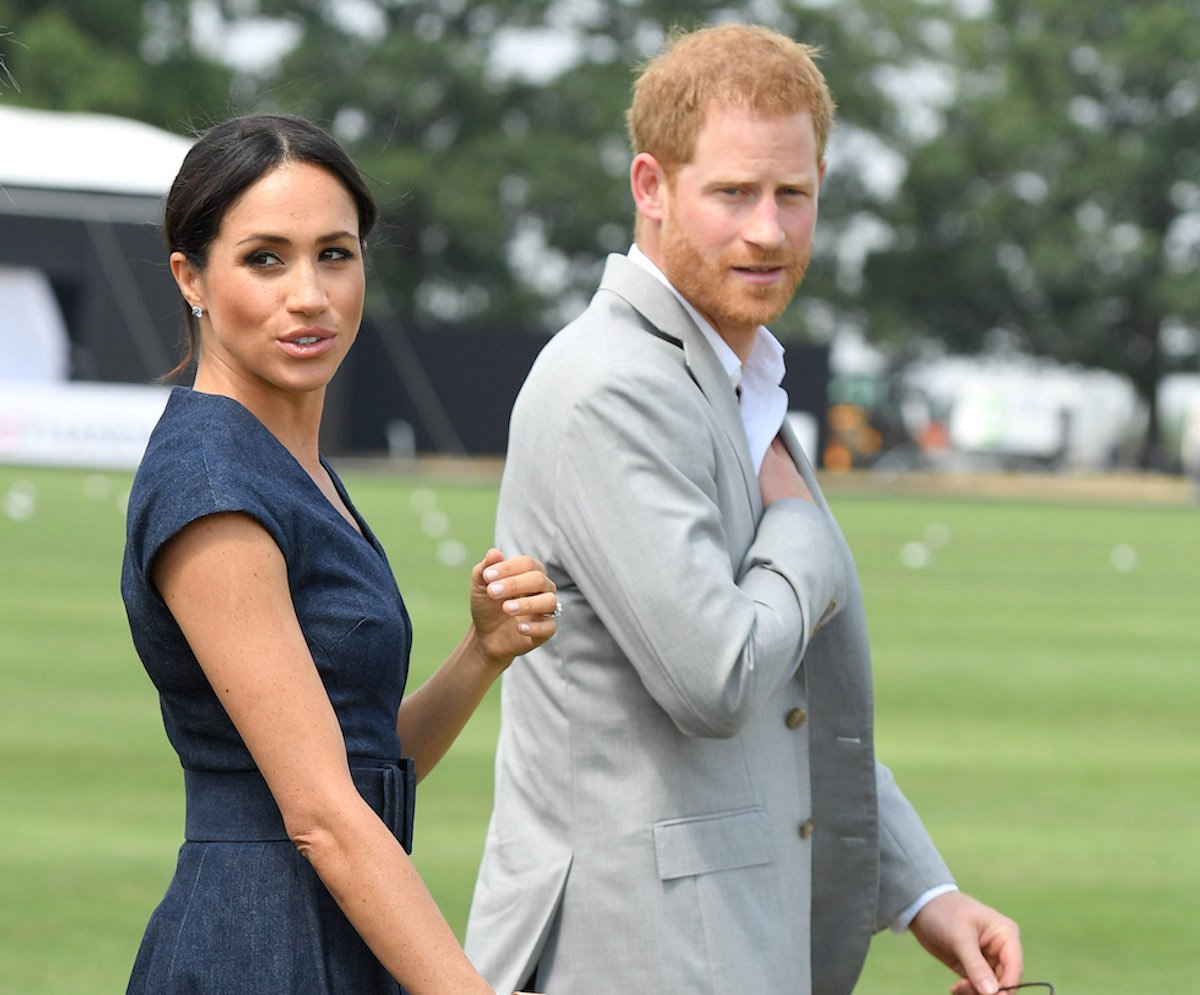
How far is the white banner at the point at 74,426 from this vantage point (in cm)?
3491

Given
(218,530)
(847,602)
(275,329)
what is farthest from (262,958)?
(847,602)

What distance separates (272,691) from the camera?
255 cm

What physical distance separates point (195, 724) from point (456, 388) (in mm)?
44318

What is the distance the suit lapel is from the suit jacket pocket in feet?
1.61

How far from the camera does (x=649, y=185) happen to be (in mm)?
3369

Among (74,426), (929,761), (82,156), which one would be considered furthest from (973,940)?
(82,156)

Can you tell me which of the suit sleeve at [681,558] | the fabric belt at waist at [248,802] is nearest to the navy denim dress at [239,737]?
the fabric belt at waist at [248,802]

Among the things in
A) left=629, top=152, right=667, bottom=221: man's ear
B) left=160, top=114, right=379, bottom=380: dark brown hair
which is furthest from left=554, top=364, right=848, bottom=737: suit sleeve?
left=160, top=114, right=379, bottom=380: dark brown hair

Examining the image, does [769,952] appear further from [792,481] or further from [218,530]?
[218,530]

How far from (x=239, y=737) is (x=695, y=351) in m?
1.02

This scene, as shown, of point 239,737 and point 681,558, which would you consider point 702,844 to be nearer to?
point 681,558

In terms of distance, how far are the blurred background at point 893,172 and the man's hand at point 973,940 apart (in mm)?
49066

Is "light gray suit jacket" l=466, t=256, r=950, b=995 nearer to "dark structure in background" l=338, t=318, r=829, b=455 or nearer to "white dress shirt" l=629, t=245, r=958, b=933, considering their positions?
"white dress shirt" l=629, t=245, r=958, b=933

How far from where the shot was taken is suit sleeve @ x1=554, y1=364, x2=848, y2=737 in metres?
2.99
